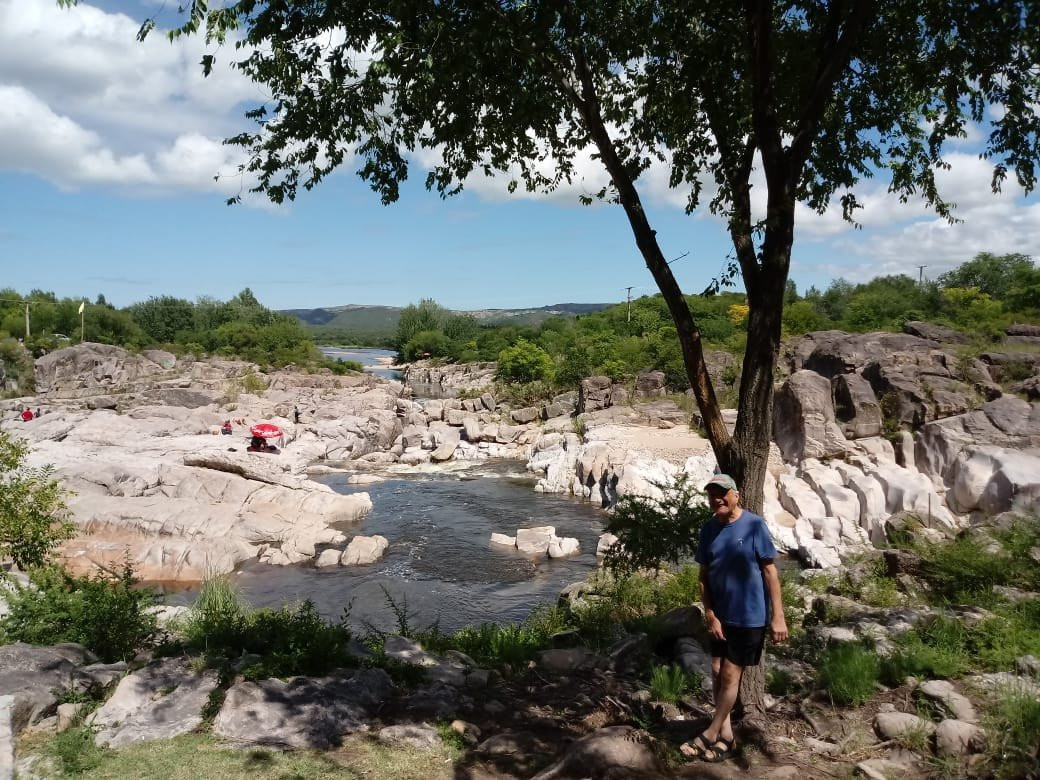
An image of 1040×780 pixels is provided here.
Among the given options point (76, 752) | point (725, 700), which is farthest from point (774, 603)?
point (76, 752)

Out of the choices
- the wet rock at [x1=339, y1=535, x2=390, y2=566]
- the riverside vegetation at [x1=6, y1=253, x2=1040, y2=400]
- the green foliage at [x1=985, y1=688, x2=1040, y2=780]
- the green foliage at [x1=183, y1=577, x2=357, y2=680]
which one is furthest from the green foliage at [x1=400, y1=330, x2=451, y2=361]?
the green foliage at [x1=985, y1=688, x2=1040, y2=780]

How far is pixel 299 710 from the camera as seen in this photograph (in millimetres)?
5039

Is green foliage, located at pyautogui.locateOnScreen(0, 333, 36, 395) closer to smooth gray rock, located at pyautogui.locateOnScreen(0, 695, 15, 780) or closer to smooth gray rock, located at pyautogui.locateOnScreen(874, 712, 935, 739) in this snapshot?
smooth gray rock, located at pyautogui.locateOnScreen(0, 695, 15, 780)

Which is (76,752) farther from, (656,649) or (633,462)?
(633,462)

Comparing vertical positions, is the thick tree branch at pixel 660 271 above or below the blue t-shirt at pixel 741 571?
above

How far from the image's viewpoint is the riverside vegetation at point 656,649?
4.21m

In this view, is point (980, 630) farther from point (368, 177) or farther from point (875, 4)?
point (368, 177)

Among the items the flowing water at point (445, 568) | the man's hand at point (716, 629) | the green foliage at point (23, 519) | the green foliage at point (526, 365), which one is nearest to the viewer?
the man's hand at point (716, 629)

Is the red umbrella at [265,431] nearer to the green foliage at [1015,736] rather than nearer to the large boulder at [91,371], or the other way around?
the large boulder at [91,371]

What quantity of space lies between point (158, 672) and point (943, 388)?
2014cm

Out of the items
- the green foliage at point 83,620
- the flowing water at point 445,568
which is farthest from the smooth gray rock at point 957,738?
the flowing water at point 445,568

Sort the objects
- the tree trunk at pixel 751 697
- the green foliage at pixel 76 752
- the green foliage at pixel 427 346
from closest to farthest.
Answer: the green foliage at pixel 76 752 → the tree trunk at pixel 751 697 → the green foliage at pixel 427 346

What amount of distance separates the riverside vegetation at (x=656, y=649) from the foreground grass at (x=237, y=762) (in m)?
0.01

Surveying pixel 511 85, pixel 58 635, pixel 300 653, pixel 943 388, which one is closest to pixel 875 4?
pixel 511 85
